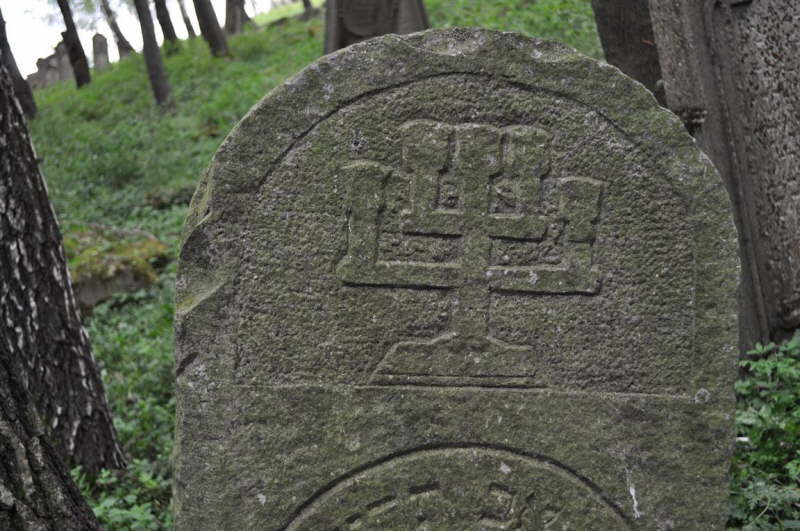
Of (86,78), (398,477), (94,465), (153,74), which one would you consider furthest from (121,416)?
(86,78)

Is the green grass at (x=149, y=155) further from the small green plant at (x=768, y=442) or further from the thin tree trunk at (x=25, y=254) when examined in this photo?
the small green plant at (x=768, y=442)

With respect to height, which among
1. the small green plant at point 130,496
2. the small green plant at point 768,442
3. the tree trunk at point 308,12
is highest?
the tree trunk at point 308,12

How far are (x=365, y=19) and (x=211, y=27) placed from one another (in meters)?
11.4

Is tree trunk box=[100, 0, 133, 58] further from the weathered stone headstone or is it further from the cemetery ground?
the weathered stone headstone

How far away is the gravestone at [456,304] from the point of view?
103 inches

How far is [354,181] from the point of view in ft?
8.60

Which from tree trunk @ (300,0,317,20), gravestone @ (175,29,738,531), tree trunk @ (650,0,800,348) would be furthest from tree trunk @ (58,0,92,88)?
gravestone @ (175,29,738,531)

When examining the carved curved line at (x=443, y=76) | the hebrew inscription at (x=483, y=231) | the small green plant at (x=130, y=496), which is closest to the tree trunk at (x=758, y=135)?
the carved curved line at (x=443, y=76)

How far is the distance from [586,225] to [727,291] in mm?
476

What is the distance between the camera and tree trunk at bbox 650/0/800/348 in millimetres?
4305

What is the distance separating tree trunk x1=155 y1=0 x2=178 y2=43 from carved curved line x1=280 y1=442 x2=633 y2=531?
17397mm

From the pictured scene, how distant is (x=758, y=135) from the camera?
4.36 metres

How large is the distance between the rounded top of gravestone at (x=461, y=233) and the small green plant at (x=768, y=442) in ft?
2.86

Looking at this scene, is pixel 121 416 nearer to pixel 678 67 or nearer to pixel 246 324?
pixel 246 324
